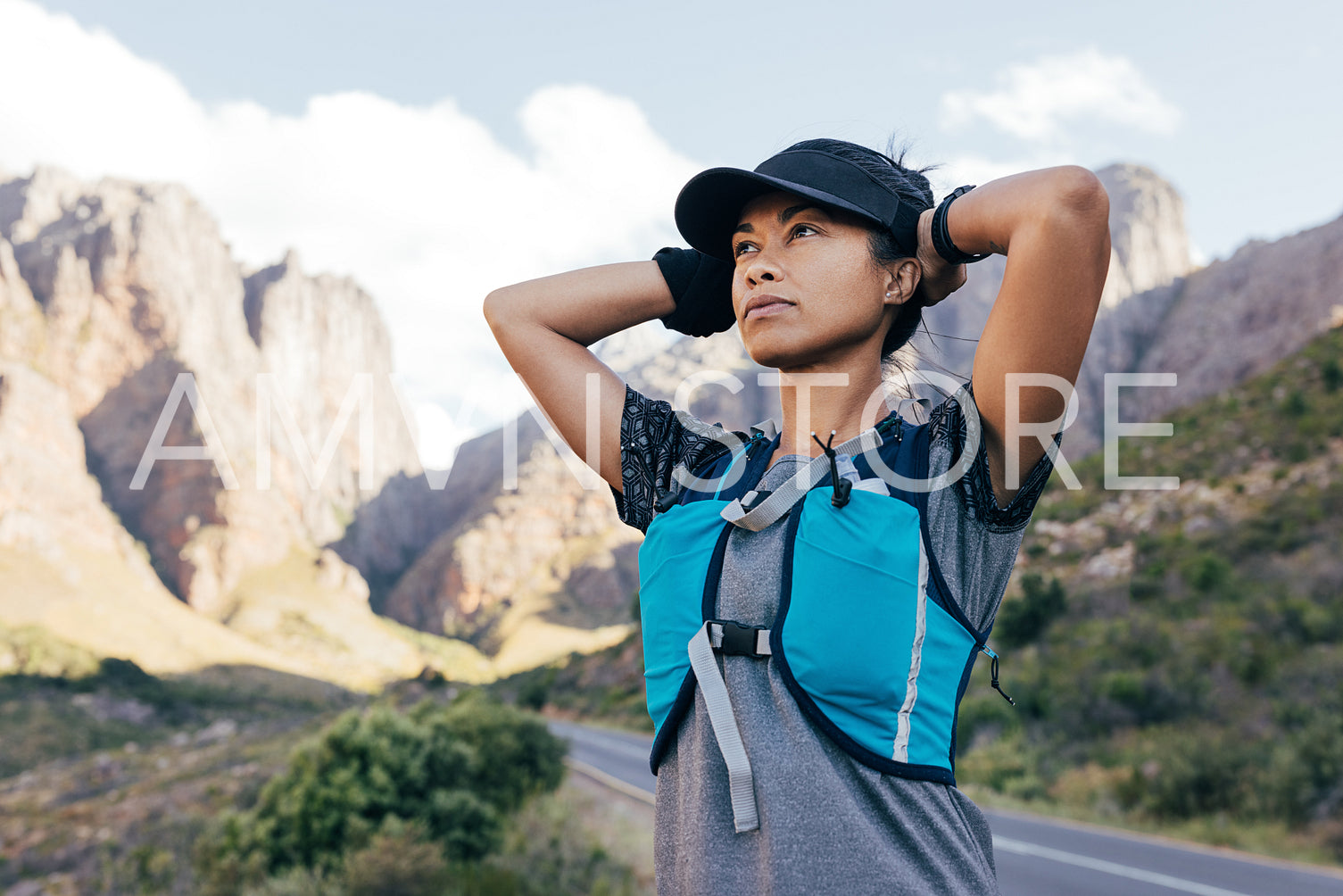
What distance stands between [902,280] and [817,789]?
0.88 m

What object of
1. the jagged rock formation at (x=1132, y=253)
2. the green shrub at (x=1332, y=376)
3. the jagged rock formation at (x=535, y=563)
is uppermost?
the jagged rock formation at (x=1132, y=253)

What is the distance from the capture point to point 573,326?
1.83 meters

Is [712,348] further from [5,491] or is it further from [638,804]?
[638,804]

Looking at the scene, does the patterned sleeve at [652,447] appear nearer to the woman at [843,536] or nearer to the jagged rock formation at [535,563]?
the woman at [843,536]

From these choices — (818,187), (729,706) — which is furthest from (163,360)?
(729,706)

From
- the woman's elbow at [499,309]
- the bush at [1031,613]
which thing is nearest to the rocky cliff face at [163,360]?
the bush at [1031,613]

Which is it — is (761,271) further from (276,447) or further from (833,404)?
(276,447)

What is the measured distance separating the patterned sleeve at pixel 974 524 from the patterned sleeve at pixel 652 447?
0.47 m

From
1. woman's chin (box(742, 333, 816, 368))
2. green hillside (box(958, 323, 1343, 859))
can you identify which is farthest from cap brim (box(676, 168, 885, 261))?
green hillside (box(958, 323, 1343, 859))

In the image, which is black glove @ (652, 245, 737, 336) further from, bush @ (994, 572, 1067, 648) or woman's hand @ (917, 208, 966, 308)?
bush @ (994, 572, 1067, 648)

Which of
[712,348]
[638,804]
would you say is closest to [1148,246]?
[712,348]

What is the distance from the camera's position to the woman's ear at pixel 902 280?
1530 millimetres

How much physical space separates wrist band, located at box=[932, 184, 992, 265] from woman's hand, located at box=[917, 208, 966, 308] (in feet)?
0.06

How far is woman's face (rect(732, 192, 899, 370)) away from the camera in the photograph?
150 cm
